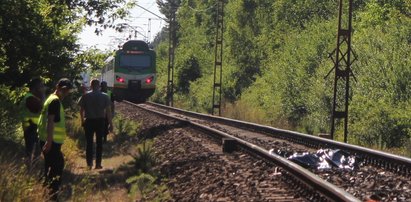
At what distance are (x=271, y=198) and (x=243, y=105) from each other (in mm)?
36531

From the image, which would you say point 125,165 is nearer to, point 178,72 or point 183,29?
point 178,72

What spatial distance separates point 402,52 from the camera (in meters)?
26.2

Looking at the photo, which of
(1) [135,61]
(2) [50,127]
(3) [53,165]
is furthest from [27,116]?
(1) [135,61]

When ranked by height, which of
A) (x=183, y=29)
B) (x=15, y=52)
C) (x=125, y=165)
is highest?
(x=183, y=29)

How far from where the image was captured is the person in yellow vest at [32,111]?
11.6m

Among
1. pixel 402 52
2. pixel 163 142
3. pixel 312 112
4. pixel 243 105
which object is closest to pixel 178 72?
pixel 243 105

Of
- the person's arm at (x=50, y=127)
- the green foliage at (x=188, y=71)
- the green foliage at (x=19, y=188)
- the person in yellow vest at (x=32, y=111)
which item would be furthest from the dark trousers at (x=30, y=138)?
the green foliage at (x=188, y=71)

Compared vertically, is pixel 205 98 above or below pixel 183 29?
below

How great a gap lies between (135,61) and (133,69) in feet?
1.65

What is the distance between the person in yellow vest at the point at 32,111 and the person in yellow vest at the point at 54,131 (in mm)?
1320

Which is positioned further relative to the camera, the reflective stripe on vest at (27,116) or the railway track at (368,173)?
the reflective stripe on vest at (27,116)

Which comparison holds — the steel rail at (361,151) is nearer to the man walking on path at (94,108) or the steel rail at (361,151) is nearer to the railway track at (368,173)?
the railway track at (368,173)

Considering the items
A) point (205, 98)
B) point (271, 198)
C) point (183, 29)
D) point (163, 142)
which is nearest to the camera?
point (271, 198)

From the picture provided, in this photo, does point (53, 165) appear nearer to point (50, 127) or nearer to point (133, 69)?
point (50, 127)
